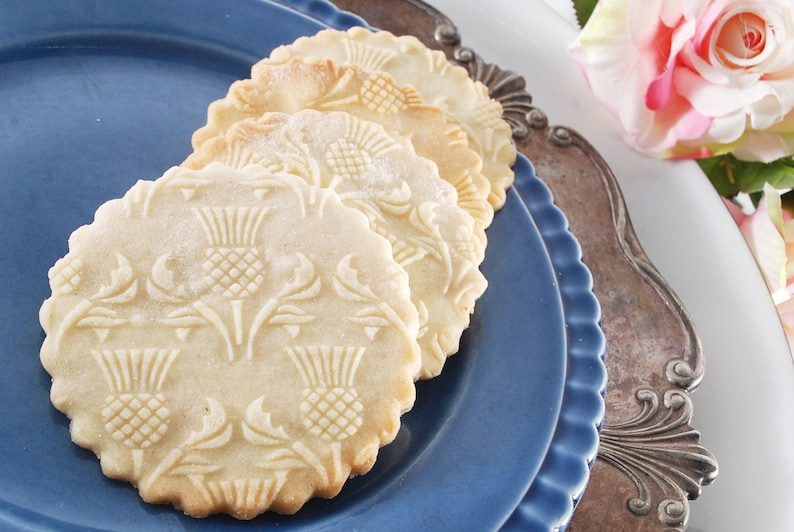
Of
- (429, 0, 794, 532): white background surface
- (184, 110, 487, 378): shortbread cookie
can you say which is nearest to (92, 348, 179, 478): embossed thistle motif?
(184, 110, 487, 378): shortbread cookie

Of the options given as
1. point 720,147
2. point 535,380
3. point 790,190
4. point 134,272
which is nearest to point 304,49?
point 134,272

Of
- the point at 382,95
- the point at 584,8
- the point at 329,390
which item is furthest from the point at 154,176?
the point at 584,8

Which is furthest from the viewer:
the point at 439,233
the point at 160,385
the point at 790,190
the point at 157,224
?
the point at 790,190

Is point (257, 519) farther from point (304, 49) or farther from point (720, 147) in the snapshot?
point (720, 147)

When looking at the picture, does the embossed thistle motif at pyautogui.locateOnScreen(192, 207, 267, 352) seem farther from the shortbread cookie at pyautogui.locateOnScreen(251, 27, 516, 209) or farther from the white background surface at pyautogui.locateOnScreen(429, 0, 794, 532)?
the white background surface at pyautogui.locateOnScreen(429, 0, 794, 532)

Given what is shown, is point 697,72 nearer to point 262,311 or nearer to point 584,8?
point 584,8

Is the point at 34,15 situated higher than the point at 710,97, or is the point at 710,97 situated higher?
the point at 710,97
